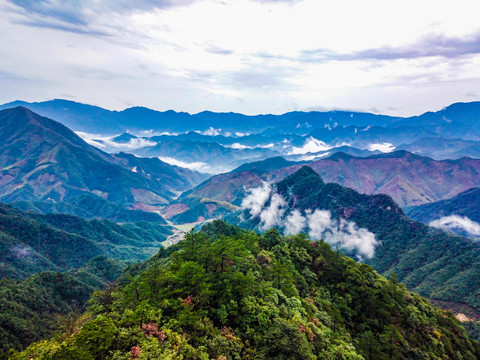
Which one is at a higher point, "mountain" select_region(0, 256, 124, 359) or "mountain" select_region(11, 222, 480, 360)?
"mountain" select_region(11, 222, 480, 360)

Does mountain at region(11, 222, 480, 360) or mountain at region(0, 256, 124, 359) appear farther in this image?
mountain at region(0, 256, 124, 359)

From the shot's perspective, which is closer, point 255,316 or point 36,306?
point 255,316

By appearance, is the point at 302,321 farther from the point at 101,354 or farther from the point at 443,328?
the point at 443,328

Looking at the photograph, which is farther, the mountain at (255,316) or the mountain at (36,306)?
the mountain at (36,306)

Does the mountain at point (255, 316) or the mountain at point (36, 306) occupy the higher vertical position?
the mountain at point (255, 316)

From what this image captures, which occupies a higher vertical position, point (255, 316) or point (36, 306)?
point (255, 316)
